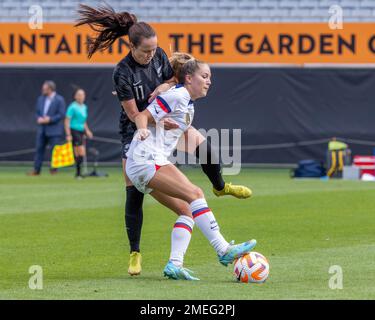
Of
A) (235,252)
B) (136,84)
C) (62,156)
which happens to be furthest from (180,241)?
(62,156)

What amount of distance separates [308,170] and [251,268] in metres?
14.9

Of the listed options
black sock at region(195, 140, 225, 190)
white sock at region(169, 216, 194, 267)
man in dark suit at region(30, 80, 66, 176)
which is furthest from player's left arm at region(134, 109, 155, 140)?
man in dark suit at region(30, 80, 66, 176)

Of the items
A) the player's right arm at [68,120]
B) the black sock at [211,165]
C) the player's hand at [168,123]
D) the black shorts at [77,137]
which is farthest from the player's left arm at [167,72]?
the player's right arm at [68,120]

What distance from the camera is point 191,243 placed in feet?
40.8

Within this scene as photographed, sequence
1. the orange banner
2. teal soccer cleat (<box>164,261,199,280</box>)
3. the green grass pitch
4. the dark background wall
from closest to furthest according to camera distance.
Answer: the green grass pitch
teal soccer cleat (<box>164,261,199,280</box>)
the dark background wall
the orange banner

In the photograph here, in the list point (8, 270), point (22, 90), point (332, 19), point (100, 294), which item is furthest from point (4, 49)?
point (100, 294)

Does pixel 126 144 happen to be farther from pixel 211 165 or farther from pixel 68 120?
pixel 68 120

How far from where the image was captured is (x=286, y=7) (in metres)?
28.9

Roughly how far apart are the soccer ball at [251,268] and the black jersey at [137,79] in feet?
5.07

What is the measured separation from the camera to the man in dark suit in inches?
997

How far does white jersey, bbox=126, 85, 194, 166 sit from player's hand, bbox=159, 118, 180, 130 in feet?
0.09

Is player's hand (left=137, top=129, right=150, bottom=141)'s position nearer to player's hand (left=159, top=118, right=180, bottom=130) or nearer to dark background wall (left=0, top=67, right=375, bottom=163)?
player's hand (left=159, top=118, right=180, bottom=130)

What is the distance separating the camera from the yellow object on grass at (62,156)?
83.3 ft
